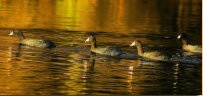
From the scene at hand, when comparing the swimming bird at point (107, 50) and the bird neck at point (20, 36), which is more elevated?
the bird neck at point (20, 36)

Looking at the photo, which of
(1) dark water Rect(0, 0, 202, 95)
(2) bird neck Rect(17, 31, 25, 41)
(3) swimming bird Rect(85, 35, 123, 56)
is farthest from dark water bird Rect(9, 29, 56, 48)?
(3) swimming bird Rect(85, 35, 123, 56)

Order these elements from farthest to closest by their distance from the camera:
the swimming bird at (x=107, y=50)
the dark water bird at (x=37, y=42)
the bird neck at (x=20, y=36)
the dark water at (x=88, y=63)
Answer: the bird neck at (x=20, y=36)
the dark water bird at (x=37, y=42)
the swimming bird at (x=107, y=50)
the dark water at (x=88, y=63)

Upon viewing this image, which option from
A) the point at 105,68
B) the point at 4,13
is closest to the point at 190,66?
the point at 105,68

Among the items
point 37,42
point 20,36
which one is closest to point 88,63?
point 37,42

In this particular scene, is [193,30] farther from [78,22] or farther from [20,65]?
[20,65]

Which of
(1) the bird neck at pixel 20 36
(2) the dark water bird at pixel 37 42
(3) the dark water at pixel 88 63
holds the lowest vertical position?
(3) the dark water at pixel 88 63

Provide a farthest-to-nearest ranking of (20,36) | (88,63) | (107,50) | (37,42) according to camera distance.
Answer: (20,36), (37,42), (107,50), (88,63)

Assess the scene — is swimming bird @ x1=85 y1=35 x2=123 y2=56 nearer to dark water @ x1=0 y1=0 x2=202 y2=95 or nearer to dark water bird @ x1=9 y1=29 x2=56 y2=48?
dark water @ x1=0 y1=0 x2=202 y2=95

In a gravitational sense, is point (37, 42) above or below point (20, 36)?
below

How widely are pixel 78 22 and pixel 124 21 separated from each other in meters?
5.17

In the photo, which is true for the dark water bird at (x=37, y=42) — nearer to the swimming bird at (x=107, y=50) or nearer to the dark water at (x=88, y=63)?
the dark water at (x=88, y=63)

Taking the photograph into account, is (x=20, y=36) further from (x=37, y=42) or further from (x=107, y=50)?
(x=107, y=50)

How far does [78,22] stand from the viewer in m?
48.4

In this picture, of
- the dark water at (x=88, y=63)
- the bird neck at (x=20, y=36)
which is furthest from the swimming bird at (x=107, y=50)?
the bird neck at (x=20, y=36)
